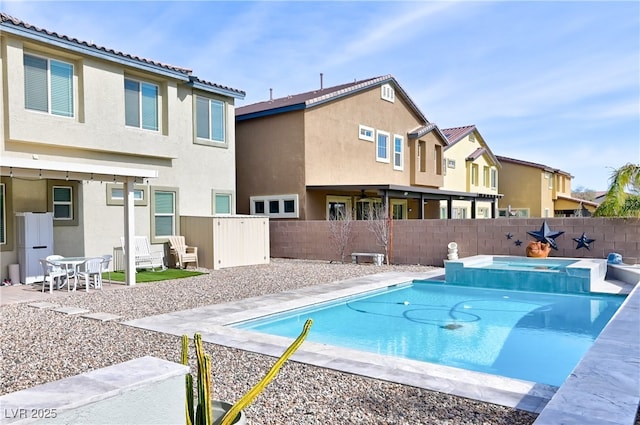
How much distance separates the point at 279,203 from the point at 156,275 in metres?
8.08

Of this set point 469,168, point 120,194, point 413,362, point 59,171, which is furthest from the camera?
point 469,168

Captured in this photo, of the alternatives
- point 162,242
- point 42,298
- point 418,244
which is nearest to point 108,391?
point 42,298

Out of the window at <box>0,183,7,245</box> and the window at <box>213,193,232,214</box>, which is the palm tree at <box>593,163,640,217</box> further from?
the window at <box>0,183,7,245</box>

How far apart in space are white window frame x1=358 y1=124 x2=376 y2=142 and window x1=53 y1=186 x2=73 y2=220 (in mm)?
14252

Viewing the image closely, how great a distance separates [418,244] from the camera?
18.6 m

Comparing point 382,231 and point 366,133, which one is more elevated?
point 366,133

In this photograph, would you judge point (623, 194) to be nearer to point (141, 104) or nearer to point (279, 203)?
point (279, 203)

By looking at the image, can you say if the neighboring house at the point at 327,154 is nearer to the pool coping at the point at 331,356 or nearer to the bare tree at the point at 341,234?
the bare tree at the point at 341,234

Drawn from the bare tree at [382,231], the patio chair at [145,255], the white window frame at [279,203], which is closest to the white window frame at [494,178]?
the bare tree at [382,231]

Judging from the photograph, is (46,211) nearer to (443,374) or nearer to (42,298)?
(42,298)

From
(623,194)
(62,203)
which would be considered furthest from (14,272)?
(623,194)

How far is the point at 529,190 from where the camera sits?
39.5 m

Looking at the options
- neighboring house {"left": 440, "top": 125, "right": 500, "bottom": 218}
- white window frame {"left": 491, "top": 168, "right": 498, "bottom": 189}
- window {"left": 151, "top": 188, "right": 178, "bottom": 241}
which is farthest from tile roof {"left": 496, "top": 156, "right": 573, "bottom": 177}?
window {"left": 151, "top": 188, "right": 178, "bottom": 241}

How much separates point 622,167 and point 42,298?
1745 centimetres
